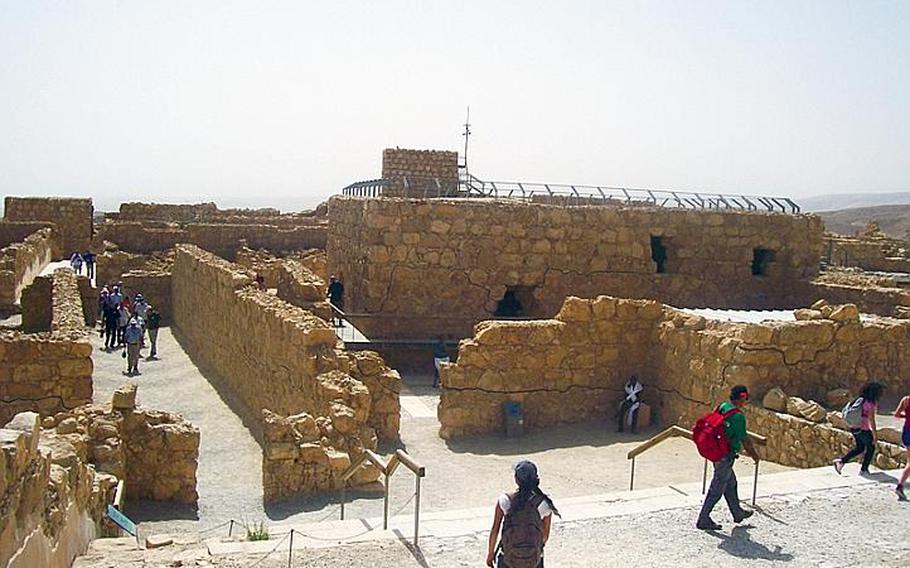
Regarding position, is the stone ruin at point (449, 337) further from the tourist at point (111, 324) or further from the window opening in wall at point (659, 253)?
the tourist at point (111, 324)

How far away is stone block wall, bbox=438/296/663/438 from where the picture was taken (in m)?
12.2

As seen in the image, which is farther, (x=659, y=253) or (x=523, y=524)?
(x=659, y=253)

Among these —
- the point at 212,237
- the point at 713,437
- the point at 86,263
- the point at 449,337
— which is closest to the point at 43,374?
the point at 713,437

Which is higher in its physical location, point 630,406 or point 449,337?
point 449,337

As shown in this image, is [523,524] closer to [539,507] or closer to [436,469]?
[539,507]

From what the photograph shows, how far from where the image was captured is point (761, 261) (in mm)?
19688

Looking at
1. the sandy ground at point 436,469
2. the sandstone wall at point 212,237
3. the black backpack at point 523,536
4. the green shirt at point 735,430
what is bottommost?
the sandy ground at point 436,469

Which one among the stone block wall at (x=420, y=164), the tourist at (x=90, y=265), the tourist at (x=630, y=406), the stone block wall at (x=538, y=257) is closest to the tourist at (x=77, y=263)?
the tourist at (x=90, y=265)

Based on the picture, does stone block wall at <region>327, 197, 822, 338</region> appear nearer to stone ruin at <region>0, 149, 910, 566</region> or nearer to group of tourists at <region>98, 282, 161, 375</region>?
stone ruin at <region>0, 149, 910, 566</region>

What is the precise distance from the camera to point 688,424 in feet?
38.9

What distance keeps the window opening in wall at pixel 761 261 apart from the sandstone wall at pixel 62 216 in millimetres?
25056

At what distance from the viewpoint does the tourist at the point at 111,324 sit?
2011cm

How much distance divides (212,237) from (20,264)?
819cm

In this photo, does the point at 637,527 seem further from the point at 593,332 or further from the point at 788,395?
the point at 593,332
